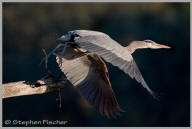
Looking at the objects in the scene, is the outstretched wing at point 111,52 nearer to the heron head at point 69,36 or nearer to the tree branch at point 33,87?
the heron head at point 69,36

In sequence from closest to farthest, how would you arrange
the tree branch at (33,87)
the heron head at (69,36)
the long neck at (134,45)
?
the tree branch at (33,87), the heron head at (69,36), the long neck at (134,45)

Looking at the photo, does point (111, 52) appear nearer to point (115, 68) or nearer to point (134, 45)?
point (134, 45)

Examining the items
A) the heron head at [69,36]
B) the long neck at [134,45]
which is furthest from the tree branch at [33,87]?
the long neck at [134,45]

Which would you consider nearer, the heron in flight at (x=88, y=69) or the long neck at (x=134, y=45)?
the heron in flight at (x=88, y=69)

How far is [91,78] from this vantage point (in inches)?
181

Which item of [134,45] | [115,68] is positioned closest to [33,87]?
[134,45]

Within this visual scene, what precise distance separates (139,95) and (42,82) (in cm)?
560

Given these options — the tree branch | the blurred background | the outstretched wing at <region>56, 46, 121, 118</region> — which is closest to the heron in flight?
the outstretched wing at <region>56, 46, 121, 118</region>

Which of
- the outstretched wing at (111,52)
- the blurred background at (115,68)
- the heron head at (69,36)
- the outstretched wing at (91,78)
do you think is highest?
the heron head at (69,36)

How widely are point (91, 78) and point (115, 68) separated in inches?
175

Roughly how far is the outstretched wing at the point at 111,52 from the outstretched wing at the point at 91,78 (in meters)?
0.23

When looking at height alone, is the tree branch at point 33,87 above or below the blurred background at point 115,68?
above

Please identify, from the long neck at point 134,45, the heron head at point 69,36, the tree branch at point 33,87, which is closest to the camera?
the tree branch at point 33,87

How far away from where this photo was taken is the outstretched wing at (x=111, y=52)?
394 cm
